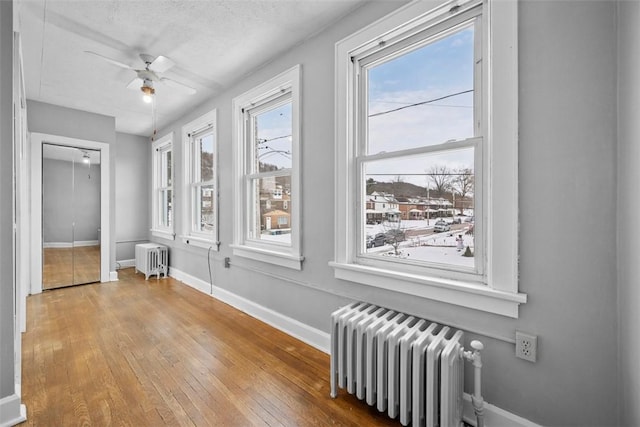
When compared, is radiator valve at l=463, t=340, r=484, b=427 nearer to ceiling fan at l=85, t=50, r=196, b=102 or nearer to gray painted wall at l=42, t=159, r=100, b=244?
ceiling fan at l=85, t=50, r=196, b=102

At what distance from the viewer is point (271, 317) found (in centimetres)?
287

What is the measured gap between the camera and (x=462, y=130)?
1.71 metres

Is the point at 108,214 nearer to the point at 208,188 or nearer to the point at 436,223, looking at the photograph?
the point at 208,188

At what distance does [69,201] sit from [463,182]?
5161 mm

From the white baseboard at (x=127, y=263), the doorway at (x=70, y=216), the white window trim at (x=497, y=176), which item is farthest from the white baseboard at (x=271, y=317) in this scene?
the white baseboard at (x=127, y=263)

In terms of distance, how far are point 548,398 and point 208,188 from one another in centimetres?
406

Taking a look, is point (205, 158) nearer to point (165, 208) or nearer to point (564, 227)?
point (165, 208)

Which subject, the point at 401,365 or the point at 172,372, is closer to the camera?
the point at 401,365

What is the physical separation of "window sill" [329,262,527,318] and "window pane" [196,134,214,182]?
2.81 metres

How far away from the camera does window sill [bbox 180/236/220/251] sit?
3743mm

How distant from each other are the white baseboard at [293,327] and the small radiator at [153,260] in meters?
0.18

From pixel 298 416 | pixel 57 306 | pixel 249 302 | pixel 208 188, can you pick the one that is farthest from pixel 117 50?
pixel 298 416

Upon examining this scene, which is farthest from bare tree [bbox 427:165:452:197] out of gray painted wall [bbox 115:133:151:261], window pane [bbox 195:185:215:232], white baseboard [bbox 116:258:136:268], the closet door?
white baseboard [bbox 116:258:136:268]

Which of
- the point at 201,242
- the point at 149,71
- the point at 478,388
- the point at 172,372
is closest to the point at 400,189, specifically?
the point at 478,388
